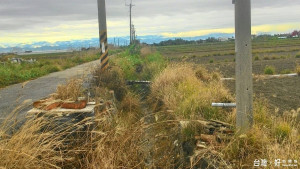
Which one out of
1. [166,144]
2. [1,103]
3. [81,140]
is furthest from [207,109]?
[1,103]

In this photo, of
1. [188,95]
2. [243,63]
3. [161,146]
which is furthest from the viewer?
[188,95]

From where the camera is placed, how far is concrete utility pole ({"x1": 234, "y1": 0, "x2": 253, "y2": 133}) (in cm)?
467

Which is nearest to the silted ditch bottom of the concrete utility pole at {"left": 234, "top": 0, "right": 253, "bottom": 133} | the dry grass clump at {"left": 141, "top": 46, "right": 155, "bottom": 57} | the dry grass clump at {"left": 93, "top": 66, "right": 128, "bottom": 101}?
the concrete utility pole at {"left": 234, "top": 0, "right": 253, "bottom": 133}

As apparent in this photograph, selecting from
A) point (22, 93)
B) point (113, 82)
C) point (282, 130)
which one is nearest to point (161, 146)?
point (282, 130)

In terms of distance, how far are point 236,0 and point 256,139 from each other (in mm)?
1927

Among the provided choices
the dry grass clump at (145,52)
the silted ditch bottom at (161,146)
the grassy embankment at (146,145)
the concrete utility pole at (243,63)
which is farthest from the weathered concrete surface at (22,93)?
the dry grass clump at (145,52)

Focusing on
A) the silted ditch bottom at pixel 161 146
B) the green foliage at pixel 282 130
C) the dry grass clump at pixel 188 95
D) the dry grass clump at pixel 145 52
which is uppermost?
the dry grass clump at pixel 145 52

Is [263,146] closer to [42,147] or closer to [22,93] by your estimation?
[42,147]

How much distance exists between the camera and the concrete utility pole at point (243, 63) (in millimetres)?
4668

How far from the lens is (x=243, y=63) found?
476 cm

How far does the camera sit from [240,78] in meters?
4.82

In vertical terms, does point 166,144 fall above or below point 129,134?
below

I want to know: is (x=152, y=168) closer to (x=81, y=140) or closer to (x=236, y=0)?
(x=81, y=140)

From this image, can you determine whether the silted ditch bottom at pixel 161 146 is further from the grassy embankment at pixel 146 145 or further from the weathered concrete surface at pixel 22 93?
the weathered concrete surface at pixel 22 93
